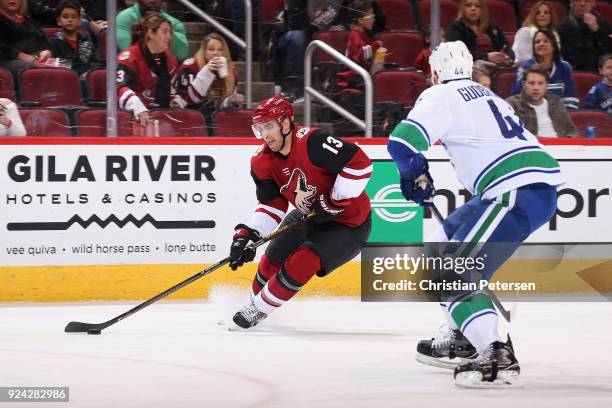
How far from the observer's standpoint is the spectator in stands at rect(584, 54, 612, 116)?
25.9 ft

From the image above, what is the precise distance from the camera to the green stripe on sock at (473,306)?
4.40m

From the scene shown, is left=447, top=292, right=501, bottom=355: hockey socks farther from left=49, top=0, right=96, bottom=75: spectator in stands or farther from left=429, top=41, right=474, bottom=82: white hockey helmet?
left=49, top=0, right=96, bottom=75: spectator in stands

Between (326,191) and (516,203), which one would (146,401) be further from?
(326,191)

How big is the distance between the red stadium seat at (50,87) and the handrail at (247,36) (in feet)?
2.68

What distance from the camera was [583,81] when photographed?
8.03 m

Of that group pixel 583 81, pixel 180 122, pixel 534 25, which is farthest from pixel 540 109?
pixel 180 122

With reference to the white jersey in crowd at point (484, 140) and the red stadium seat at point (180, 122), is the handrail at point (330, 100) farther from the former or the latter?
the white jersey in crowd at point (484, 140)

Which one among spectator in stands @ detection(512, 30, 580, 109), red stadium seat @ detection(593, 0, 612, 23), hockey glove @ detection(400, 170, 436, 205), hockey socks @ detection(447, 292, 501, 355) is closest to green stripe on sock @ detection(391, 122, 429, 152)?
hockey glove @ detection(400, 170, 436, 205)

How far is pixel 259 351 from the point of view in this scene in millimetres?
5324

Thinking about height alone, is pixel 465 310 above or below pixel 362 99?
below

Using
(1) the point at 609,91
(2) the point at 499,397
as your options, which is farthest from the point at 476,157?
(1) the point at 609,91

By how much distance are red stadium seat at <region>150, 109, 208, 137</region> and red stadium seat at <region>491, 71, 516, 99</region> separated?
1.85m

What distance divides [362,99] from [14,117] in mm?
2031

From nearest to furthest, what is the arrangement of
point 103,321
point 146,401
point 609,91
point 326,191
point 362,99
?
point 146,401 → point 326,191 → point 103,321 → point 362,99 → point 609,91
